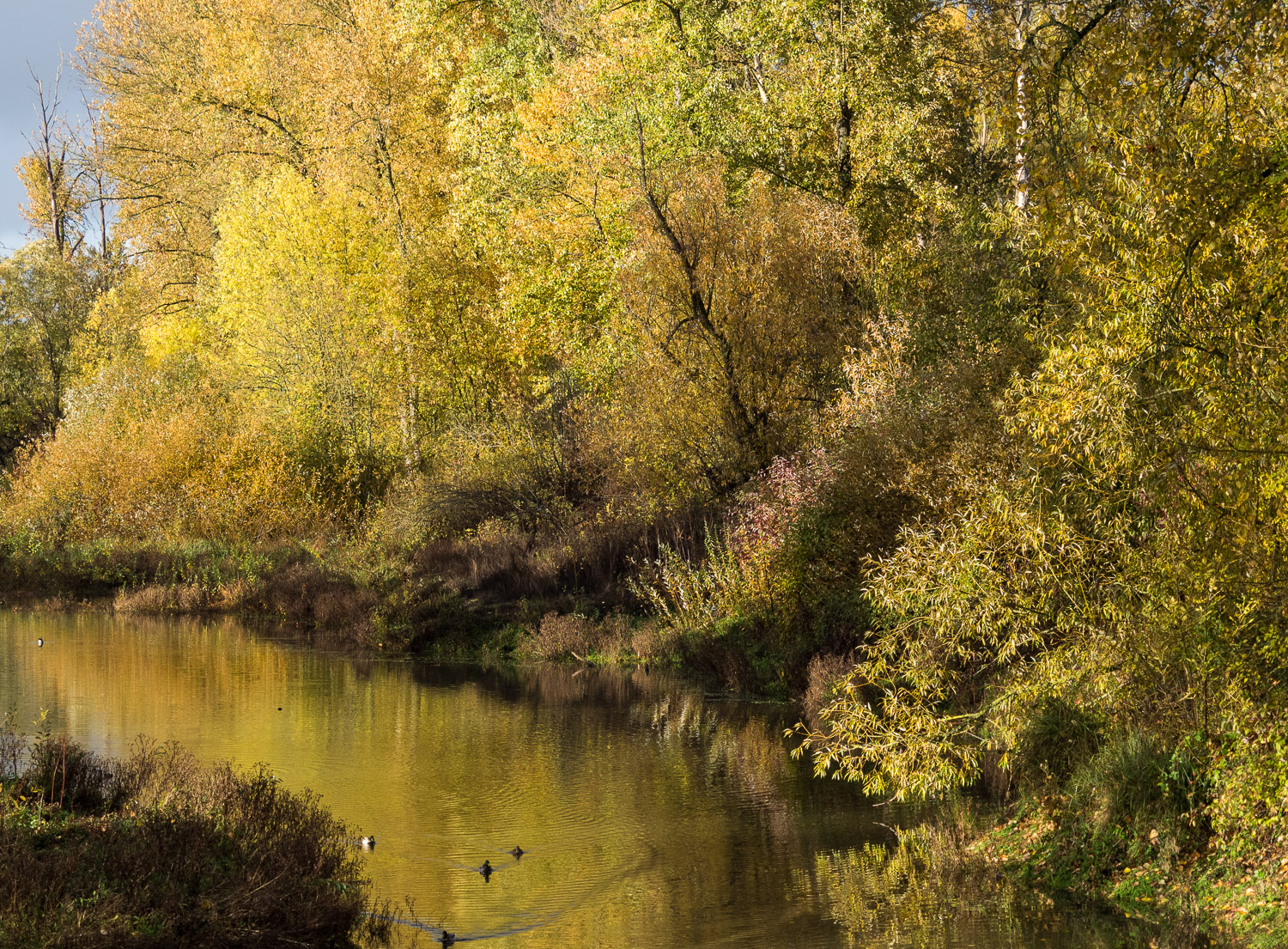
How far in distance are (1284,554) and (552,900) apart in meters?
6.05

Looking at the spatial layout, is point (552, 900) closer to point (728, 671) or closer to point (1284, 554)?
point (1284, 554)

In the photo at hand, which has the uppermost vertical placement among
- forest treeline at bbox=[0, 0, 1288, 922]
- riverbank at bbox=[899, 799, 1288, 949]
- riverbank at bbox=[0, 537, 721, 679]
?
forest treeline at bbox=[0, 0, 1288, 922]

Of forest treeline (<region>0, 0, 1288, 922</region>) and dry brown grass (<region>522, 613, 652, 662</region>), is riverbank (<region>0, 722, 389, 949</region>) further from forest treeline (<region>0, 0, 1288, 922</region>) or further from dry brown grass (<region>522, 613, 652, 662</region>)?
dry brown grass (<region>522, 613, 652, 662</region>)

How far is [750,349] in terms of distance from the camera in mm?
21047

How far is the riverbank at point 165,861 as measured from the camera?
7027mm

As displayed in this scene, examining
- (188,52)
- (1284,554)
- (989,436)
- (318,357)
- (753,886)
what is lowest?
(753,886)

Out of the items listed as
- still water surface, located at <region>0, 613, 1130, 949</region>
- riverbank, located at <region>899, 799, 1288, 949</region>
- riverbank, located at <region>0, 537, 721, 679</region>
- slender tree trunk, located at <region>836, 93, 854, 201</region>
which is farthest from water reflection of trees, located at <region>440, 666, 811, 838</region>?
slender tree trunk, located at <region>836, 93, 854, 201</region>

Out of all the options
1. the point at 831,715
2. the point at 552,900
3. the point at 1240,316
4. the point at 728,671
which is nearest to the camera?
the point at 1240,316

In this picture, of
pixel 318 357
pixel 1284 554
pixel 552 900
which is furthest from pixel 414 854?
pixel 318 357

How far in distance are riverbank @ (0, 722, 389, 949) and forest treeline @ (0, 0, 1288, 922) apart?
431 cm

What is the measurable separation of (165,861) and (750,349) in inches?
585

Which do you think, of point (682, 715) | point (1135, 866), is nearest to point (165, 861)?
point (1135, 866)

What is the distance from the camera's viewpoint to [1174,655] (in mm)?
9812

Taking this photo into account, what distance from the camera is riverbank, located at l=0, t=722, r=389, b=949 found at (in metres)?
7.03
